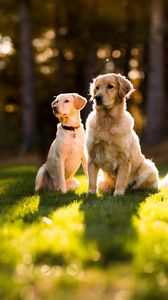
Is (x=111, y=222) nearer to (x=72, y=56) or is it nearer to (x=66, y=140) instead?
(x=66, y=140)

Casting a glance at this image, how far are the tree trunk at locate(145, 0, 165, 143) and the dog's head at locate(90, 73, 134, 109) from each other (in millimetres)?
15685

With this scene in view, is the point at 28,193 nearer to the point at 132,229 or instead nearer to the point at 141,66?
the point at 132,229

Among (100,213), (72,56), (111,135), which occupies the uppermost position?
(72,56)

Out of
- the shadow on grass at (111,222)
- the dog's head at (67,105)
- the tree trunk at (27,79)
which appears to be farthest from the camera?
the tree trunk at (27,79)

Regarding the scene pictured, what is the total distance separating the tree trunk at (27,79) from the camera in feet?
86.7

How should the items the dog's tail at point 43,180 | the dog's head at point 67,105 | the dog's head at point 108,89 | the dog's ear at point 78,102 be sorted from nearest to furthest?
1. the dog's head at point 108,89
2. the dog's head at point 67,105
3. the dog's ear at point 78,102
4. the dog's tail at point 43,180

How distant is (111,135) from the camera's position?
765 centimetres

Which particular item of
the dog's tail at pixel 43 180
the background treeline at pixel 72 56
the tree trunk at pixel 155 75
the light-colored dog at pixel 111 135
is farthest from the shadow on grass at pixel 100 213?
the background treeline at pixel 72 56

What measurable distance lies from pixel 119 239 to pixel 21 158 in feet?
69.5

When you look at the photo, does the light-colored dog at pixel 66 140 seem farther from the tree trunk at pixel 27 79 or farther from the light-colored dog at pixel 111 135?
the tree trunk at pixel 27 79

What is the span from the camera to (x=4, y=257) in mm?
4410

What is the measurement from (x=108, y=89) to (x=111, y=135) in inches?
23.3

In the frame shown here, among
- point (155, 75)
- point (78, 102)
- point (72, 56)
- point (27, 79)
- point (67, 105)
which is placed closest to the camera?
point (67, 105)

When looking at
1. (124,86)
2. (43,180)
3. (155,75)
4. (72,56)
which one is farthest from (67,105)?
(72,56)
